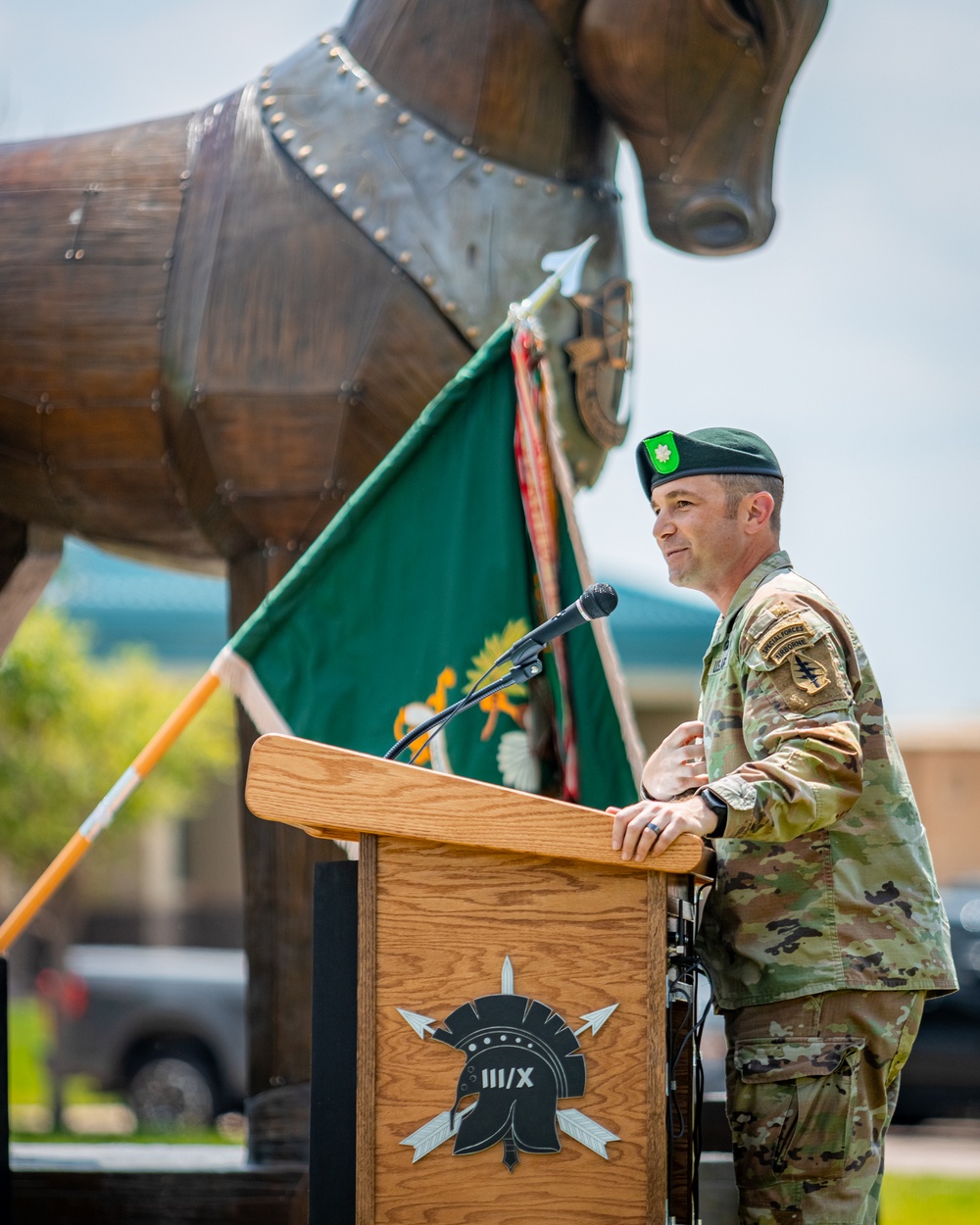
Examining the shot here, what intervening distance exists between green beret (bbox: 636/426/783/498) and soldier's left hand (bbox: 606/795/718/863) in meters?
0.68

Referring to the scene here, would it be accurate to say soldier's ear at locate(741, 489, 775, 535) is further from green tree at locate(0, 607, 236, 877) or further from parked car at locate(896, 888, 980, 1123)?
green tree at locate(0, 607, 236, 877)

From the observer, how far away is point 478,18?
424 centimetres

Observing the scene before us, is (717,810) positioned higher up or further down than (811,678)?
further down

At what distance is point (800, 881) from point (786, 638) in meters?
0.41

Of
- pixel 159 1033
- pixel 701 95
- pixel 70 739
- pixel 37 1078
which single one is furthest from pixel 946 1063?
pixel 701 95

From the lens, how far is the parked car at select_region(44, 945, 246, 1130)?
1093cm

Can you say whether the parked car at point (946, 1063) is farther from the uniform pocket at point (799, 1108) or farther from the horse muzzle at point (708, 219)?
the uniform pocket at point (799, 1108)

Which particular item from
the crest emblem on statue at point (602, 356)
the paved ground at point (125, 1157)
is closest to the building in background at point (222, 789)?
the paved ground at point (125, 1157)

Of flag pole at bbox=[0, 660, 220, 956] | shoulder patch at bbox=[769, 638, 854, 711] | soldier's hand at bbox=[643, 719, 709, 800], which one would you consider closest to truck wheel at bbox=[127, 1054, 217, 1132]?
flag pole at bbox=[0, 660, 220, 956]

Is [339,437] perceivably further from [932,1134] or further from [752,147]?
[932,1134]

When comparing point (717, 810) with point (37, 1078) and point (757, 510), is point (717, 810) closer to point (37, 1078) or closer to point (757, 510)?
point (757, 510)

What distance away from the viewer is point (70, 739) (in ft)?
48.3

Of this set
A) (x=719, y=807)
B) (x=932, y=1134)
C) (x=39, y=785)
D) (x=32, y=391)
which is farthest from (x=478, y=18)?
(x=39, y=785)

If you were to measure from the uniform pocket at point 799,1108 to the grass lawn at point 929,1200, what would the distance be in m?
3.63
